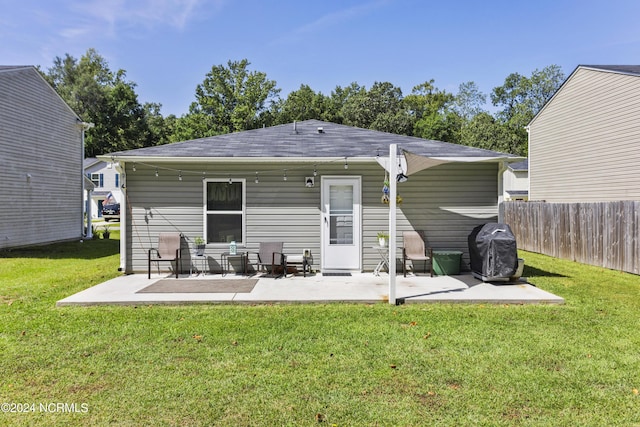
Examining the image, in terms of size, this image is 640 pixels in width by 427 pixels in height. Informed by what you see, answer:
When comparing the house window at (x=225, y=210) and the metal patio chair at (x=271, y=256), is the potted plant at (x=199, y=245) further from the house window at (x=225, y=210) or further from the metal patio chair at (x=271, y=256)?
the metal patio chair at (x=271, y=256)

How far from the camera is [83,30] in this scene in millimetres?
14586

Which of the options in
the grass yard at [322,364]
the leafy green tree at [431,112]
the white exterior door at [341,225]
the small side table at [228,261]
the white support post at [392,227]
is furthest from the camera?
the leafy green tree at [431,112]

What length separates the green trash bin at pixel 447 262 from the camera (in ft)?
24.4

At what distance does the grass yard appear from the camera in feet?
8.91

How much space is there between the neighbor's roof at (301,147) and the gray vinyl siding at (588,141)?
6323mm

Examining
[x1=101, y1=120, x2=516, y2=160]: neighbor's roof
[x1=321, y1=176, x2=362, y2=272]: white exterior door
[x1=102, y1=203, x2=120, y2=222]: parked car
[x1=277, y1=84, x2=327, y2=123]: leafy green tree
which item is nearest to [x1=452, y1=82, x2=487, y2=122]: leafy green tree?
[x1=277, y1=84, x2=327, y2=123]: leafy green tree

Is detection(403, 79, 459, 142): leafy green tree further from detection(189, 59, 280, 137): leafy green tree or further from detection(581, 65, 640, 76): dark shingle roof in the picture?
detection(581, 65, 640, 76): dark shingle roof

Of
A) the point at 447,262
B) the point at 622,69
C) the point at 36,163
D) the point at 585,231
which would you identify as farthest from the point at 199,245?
the point at 622,69

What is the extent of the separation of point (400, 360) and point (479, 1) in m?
12.3

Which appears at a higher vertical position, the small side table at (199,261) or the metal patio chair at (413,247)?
the metal patio chair at (413,247)

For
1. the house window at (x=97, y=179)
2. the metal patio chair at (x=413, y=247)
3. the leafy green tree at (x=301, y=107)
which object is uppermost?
the leafy green tree at (x=301, y=107)

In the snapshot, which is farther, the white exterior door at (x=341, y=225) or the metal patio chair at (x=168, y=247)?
the white exterior door at (x=341, y=225)

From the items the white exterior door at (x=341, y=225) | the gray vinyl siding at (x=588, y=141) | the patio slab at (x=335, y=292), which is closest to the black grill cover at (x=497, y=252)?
the patio slab at (x=335, y=292)

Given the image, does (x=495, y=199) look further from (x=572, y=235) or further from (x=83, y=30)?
(x=83, y=30)
